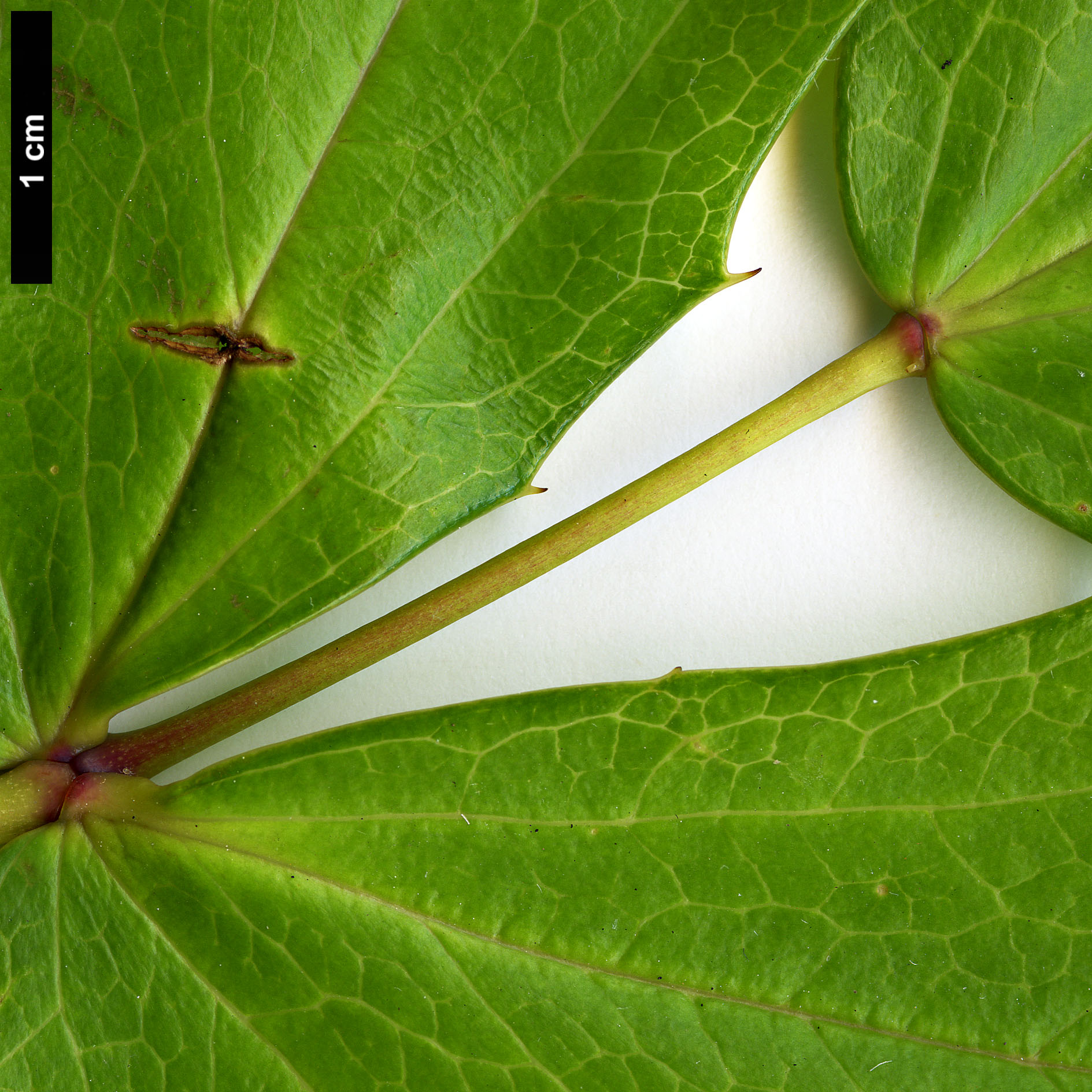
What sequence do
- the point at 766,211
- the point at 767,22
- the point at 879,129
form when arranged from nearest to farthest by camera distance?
the point at 767,22 < the point at 879,129 < the point at 766,211

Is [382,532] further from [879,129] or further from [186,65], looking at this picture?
[879,129]

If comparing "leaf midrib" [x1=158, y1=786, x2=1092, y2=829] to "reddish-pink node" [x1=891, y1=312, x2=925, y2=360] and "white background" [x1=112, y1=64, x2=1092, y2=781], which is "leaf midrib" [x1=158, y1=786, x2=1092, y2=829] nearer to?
"white background" [x1=112, y1=64, x2=1092, y2=781]

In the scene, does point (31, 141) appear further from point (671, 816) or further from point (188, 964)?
point (671, 816)

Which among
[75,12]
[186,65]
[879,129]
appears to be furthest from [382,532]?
[879,129]

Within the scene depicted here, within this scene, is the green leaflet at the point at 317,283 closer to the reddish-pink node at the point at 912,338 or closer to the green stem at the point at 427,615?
the green stem at the point at 427,615

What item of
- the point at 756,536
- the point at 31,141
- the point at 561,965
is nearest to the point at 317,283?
the point at 31,141

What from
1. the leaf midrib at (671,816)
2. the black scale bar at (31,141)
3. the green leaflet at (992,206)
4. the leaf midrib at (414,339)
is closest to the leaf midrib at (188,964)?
the leaf midrib at (671,816)
